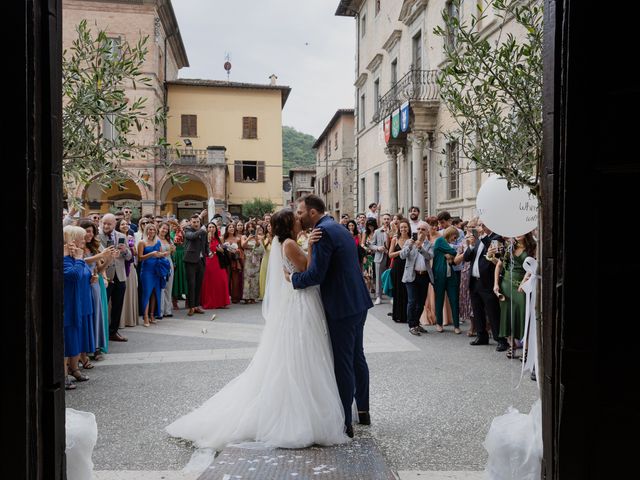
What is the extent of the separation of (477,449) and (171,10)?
129 ft

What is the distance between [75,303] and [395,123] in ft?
57.1

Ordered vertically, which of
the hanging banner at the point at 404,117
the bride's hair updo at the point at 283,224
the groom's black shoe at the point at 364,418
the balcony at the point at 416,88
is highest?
the balcony at the point at 416,88

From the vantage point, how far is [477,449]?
4621 millimetres

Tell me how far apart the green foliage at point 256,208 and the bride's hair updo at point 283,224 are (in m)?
37.7

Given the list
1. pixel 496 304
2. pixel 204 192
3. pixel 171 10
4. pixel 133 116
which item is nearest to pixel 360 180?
pixel 204 192

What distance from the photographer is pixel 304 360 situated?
479 centimetres

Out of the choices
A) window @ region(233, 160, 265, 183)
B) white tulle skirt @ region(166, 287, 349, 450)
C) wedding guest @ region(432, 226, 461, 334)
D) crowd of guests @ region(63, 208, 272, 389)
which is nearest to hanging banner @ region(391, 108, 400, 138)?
crowd of guests @ region(63, 208, 272, 389)

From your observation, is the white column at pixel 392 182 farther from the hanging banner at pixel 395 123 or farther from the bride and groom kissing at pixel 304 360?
the bride and groom kissing at pixel 304 360

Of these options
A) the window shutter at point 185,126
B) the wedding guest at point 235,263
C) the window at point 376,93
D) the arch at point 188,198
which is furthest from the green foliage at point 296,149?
the wedding guest at point 235,263

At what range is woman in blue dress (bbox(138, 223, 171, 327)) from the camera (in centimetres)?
1088

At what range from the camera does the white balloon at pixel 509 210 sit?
236 inches

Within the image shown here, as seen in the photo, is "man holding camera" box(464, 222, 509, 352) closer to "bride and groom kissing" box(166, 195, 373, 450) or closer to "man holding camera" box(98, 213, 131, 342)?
"bride and groom kissing" box(166, 195, 373, 450)

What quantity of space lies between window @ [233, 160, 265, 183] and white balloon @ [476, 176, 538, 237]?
128ft

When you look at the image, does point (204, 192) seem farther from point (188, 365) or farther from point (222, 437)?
point (222, 437)
